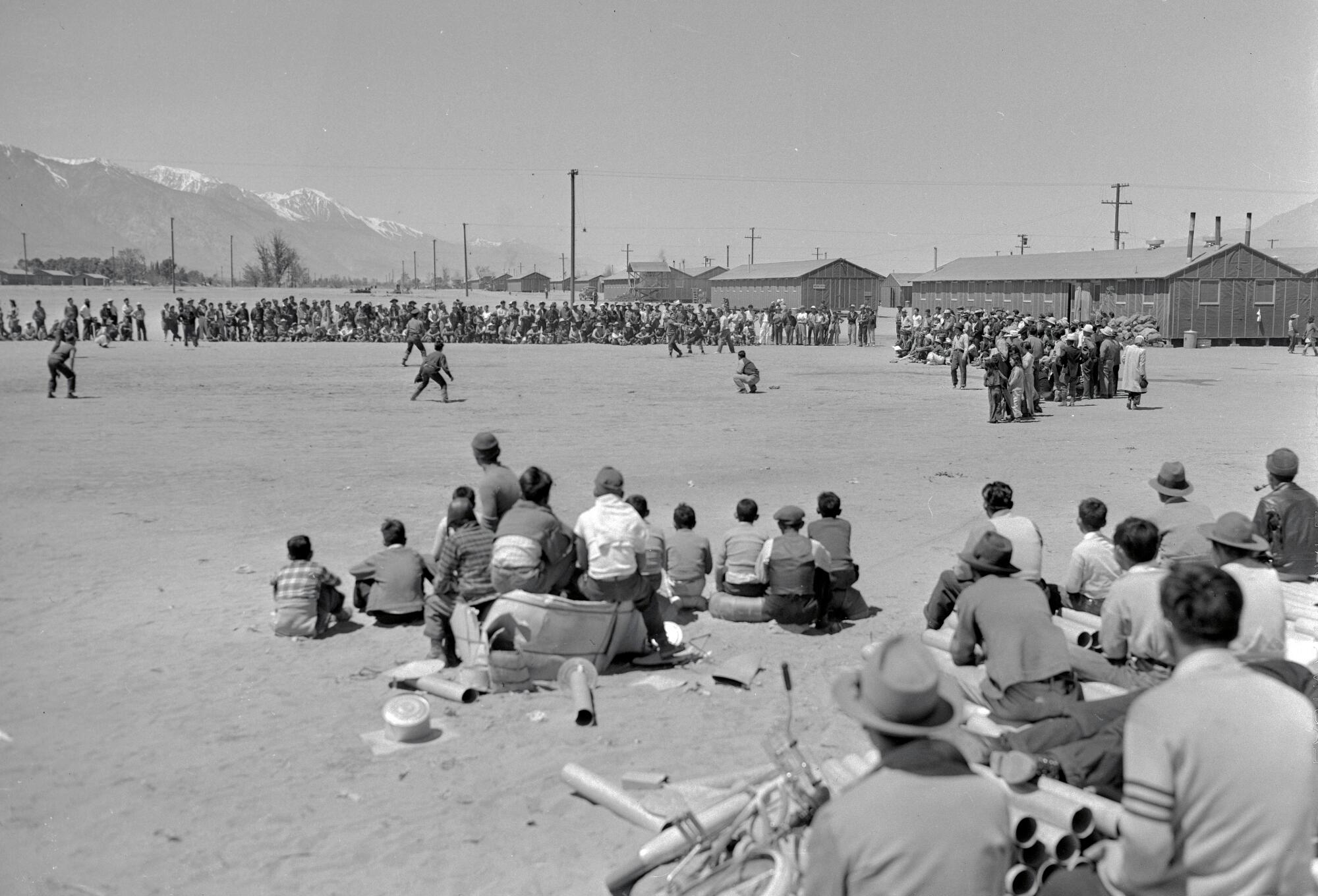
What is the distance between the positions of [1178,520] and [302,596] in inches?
232

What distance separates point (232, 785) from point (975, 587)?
3864 mm

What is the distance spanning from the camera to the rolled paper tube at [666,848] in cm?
470

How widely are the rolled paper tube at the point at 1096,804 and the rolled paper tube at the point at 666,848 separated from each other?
3.90ft

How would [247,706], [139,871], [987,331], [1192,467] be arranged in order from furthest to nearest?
[987,331] < [1192,467] < [247,706] < [139,871]

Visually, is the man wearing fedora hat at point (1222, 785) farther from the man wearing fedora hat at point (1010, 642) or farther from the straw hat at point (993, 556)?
the straw hat at point (993, 556)

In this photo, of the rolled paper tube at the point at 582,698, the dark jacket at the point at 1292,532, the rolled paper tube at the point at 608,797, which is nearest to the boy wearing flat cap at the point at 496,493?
the rolled paper tube at the point at 582,698

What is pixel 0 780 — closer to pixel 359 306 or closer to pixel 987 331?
pixel 987 331

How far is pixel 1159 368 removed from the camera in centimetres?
3148

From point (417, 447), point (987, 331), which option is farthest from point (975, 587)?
point (987, 331)

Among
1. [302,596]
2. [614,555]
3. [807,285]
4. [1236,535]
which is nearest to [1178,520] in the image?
[1236,535]

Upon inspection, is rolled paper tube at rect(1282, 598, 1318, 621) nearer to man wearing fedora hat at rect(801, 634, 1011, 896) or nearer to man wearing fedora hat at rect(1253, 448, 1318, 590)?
man wearing fedora hat at rect(1253, 448, 1318, 590)

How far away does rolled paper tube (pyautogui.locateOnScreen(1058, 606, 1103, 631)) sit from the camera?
7.34 metres

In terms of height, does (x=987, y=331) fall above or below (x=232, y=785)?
above

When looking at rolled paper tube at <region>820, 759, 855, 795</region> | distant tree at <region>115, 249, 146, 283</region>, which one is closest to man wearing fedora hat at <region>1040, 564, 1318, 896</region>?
rolled paper tube at <region>820, 759, 855, 795</region>
